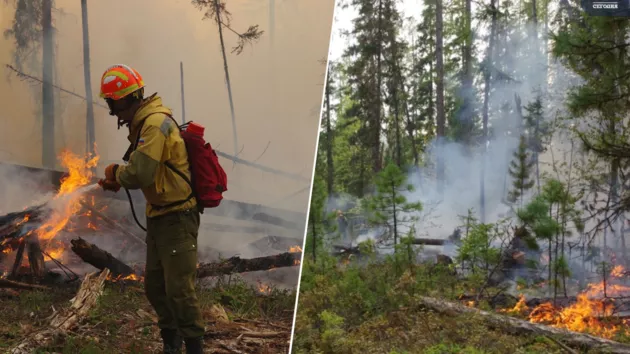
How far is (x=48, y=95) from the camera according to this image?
5016mm

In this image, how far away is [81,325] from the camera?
14.7ft

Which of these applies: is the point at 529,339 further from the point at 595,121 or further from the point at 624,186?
the point at 595,121

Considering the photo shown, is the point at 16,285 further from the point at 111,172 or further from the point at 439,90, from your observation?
the point at 439,90

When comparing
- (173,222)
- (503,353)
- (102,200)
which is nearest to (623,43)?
(503,353)

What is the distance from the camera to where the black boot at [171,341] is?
397 cm

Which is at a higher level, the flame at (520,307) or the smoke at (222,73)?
the smoke at (222,73)

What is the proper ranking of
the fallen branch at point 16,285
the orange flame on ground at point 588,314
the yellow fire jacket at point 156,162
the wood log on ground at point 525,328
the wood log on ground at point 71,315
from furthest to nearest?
the fallen branch at point 16,285 → the orange flame on ground at point 588,314 → the wood log on ground at point 525,328 → the wood log on ground at point 71,315 → the yellow fire jacket at point 156,162

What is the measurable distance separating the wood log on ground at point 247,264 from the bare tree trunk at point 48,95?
1542mm

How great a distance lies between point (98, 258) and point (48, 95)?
55.7 inches

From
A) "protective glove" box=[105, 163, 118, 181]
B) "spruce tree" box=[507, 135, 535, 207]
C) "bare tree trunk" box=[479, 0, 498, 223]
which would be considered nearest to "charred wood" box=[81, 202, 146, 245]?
"protective glove" box=[105, 163, 118, 181]

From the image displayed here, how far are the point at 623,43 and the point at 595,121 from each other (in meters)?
0.61

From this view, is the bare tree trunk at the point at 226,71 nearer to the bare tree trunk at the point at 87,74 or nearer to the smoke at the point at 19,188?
the bare tree trunk at the point at 87,74

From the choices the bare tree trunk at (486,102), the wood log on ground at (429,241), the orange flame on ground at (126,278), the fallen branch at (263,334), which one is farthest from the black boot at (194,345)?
the bare tree trunk at (486,102)

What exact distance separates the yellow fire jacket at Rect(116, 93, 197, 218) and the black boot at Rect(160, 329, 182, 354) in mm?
807
